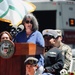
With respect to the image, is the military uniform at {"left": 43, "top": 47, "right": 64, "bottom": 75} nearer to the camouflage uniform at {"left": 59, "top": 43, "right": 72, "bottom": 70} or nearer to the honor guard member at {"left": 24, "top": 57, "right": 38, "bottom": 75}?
the camouflage uniform at {"left": 59, "top": 43, "right": 72, "bottom": 70}

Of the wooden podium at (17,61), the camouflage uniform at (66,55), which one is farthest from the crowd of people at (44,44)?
the wooden podium at (17,61)

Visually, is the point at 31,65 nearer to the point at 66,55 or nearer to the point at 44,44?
the point at 44,44

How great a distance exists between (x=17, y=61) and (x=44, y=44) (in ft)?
4.86

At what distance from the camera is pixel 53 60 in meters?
5.59

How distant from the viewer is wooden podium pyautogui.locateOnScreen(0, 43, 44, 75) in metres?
4.06

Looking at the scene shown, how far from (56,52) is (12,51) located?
1.72 metres

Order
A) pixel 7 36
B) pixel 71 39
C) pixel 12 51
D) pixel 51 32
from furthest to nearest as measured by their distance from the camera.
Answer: pixel 71 39 < pixel 51 32 < pixel 7 36 < pixel 12 51

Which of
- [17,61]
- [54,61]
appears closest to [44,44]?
[54,61]

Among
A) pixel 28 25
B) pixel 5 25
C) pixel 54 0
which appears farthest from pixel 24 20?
pixel 54 0

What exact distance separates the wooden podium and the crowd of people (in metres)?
0.25

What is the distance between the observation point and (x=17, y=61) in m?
4.07

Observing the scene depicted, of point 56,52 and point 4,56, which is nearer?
point 4,56

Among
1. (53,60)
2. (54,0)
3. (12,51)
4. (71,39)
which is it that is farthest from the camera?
(54,0)

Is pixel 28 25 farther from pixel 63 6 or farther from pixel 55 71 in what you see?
pixel 63 6
